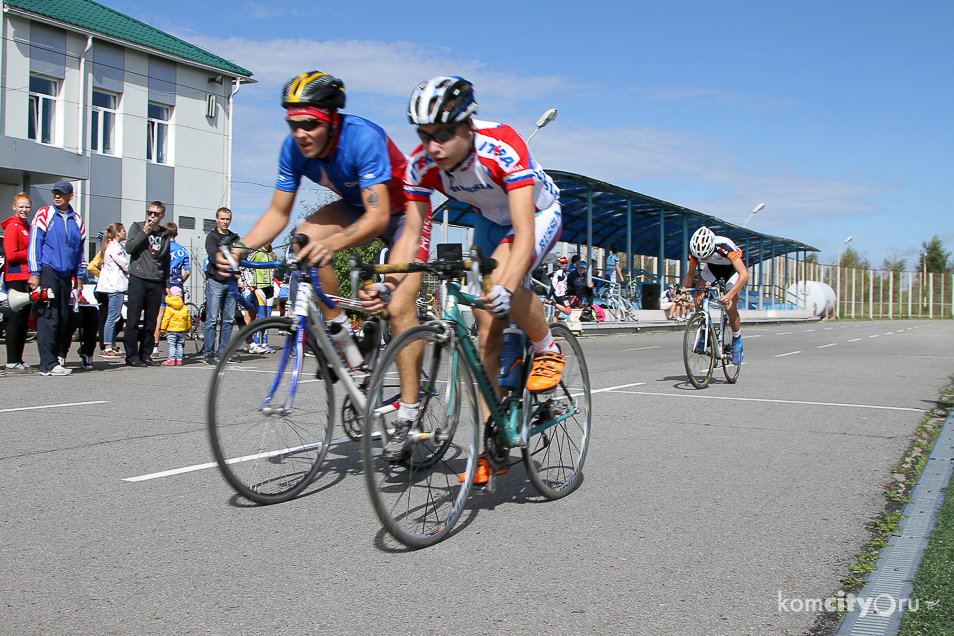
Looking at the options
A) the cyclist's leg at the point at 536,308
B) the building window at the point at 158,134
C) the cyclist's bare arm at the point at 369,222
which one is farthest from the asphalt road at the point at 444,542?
the building window at the point at 158,134

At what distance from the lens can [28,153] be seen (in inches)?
746

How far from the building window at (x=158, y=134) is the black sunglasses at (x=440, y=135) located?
26.1m

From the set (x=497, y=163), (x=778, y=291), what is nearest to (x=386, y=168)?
(x=497, y=163)

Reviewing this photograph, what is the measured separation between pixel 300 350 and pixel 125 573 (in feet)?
4.01

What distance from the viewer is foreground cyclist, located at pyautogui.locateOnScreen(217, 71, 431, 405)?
3932mm

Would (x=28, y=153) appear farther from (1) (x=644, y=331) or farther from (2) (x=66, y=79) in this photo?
(1) (x=644, y=331)

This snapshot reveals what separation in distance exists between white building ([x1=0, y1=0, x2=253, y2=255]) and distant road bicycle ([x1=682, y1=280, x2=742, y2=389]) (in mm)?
16334

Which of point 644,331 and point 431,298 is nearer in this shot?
point 431,298

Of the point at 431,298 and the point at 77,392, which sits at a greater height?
the point at 431,298

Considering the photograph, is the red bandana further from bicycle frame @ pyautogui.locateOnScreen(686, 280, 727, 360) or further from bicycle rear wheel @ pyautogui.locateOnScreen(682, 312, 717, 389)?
bicycle frame @ pyautogui.locateOnScreen(686, 280, 727, 360)

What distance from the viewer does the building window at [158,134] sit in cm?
2730

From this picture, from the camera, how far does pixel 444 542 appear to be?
11.4ft

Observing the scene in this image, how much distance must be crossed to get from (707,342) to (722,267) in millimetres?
1009

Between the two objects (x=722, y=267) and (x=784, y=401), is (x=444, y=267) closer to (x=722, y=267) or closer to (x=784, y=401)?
(x=784, y=401)
